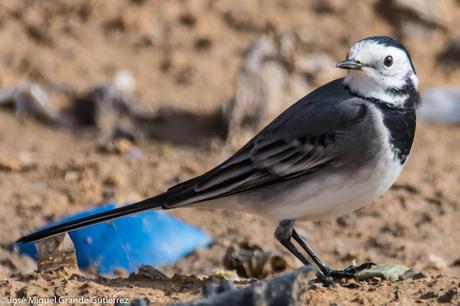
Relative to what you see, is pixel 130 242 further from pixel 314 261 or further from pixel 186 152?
pixel 186 152

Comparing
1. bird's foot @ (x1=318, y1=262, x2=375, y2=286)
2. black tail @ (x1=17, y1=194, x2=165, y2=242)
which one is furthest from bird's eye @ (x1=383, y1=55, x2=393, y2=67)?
black tail @ (x1=17, y1=194, x2=165, y2=242)

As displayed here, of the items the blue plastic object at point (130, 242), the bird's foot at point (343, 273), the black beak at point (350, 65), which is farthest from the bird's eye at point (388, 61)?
the blue plastic object at point (130, 242)

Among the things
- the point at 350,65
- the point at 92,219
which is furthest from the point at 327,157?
the point at 92,219

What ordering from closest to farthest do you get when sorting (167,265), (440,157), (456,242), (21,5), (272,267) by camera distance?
(272,267) → (167,265) → (456,242) → (440,157) → (21,5)

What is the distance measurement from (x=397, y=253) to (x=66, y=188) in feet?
9.69

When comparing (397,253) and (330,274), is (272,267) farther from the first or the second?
(397,253)

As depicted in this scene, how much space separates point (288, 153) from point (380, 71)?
82cm

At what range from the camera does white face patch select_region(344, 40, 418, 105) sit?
7.78 metres

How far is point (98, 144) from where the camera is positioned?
37.8 ft

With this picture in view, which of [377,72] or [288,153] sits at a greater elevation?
Answer: [377,72]

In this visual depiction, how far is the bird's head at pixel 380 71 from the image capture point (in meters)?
7.78

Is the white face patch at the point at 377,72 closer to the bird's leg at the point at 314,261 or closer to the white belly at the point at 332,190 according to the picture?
the white belly at the point at 332,190

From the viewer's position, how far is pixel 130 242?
9.07m

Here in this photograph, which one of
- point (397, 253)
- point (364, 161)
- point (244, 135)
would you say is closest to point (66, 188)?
point (244, 135)
